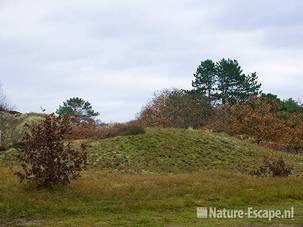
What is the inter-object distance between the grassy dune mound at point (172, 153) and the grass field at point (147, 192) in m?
Result: 0.05

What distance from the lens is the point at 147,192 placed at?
15.9 metres

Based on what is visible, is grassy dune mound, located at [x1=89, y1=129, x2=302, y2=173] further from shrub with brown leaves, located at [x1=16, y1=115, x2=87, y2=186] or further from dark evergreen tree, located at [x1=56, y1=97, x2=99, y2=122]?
dark evergreen tree, located at [x1=56, y1=97, x2=99, y2=122]

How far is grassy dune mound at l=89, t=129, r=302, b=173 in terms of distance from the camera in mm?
23344

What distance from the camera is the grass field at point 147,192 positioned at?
12.3 metres

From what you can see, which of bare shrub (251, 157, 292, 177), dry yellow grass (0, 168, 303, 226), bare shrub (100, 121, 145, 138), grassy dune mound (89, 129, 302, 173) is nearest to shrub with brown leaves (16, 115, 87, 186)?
dry yellow grass (0, 168, 303, 226)

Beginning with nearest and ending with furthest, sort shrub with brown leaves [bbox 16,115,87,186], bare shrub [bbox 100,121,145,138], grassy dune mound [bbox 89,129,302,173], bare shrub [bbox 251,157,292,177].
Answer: shrub with brown leaves [bbox 16,115,87,186] < bare shrub [bbox 251,157,292,177] < grassy dune mound [bbox 89,129,302,173] < bare shrub [bbox 100,121,145,138]

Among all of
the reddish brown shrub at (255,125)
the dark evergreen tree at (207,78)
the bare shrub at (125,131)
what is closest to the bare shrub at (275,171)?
the bare shrub at (125,131)

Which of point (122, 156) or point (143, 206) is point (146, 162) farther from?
point (143, 206)

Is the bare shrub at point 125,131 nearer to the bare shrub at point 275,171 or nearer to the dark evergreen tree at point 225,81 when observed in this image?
the bare shrub at point 275,171

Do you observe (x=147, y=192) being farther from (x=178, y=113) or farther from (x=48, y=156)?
(x=178, y=113)

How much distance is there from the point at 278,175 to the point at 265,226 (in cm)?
1046

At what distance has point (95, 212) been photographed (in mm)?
13180

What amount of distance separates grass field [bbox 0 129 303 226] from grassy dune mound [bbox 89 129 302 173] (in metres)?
0.05

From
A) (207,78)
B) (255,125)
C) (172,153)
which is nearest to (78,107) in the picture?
(207,78)
